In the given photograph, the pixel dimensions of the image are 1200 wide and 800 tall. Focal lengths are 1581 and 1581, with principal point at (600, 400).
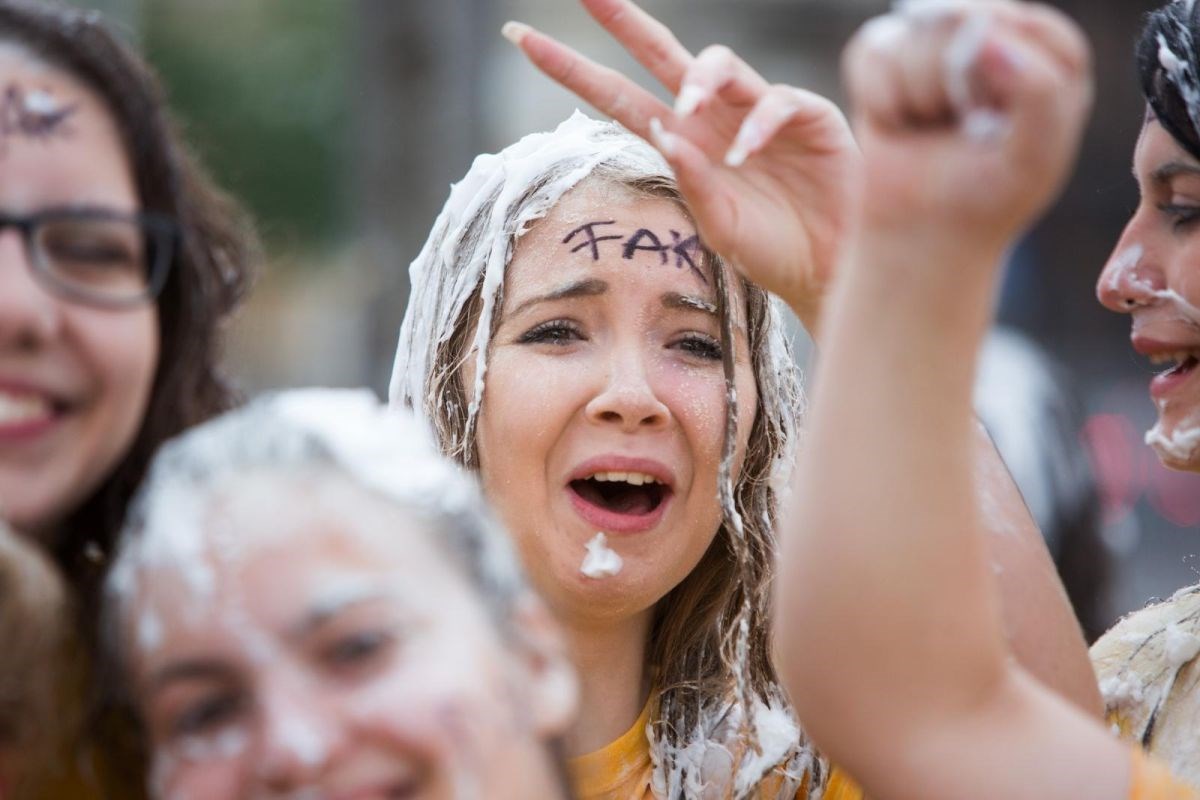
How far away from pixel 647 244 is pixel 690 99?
55cm

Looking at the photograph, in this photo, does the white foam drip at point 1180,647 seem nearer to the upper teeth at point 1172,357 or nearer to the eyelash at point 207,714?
the upper teeth at point 1172,357

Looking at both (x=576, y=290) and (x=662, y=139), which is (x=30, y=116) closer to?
(x=662, y=139)

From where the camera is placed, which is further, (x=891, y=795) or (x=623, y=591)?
(x=623, y=591)

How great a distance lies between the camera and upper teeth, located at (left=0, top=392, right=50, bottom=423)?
1.61 metres

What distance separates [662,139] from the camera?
2.23m

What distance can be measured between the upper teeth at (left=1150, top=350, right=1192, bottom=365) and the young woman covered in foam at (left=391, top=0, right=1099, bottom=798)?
0.47 m

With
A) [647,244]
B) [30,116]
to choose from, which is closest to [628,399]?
[647,244]

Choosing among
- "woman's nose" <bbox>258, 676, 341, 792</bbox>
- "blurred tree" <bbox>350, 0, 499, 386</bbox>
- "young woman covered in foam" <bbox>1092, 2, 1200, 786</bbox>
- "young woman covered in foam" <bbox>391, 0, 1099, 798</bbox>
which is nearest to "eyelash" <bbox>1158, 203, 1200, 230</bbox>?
"young woman covered in foam" <bbox>1092, 2, 1200, 786</bbox>

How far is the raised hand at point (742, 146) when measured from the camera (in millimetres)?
2184

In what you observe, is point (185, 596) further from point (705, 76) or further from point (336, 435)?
point (705, 76)

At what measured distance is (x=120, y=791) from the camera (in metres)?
1.64

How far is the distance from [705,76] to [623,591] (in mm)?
873

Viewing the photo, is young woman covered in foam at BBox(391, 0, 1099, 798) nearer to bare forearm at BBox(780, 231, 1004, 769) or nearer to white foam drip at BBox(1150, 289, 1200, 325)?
white foam drip at BBox(1150, 289, 1200, 325)

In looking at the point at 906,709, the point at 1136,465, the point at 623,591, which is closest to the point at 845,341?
the point at 906,709
